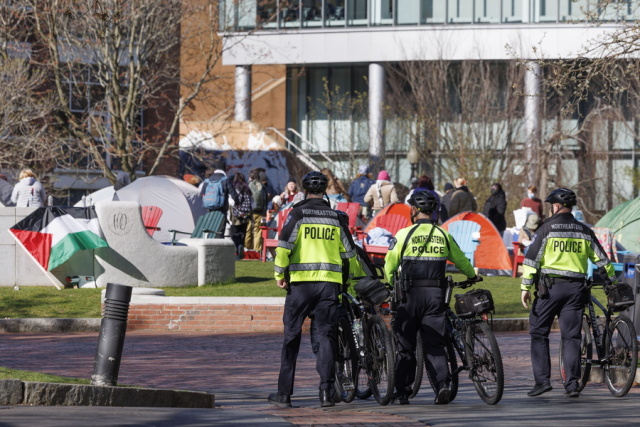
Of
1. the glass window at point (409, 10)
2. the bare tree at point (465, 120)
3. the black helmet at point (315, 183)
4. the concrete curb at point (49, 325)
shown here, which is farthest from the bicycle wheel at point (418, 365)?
the glass window at point (409, 10)

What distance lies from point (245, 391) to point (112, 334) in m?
1.44

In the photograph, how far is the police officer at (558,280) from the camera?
452 inches

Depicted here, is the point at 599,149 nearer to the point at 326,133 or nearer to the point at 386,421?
the point at 326,133

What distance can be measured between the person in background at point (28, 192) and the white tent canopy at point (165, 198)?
17.4 feet

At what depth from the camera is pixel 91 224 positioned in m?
19.9

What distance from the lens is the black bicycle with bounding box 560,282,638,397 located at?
11.4m

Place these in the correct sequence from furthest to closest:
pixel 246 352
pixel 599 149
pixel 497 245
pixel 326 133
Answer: pixel 326 133
pixel 599 149
pixel 497 245
pixel 246 352

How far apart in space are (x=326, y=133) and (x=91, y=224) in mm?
33438

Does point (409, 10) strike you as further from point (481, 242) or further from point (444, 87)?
point (481, 242)

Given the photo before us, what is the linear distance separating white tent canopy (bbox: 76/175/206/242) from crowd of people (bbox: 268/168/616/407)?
58.2ft

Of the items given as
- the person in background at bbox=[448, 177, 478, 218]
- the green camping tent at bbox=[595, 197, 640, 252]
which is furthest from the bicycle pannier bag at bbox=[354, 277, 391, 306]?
the green camping tent at bbox=[595, 197, 640, 252]

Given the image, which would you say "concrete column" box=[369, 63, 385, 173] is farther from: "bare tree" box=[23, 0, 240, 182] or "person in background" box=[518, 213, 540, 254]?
"person in background" box=[518, 213, 540, 254]

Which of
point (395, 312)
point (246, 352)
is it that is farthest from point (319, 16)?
point (395, 312)

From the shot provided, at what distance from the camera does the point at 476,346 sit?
10766mm
